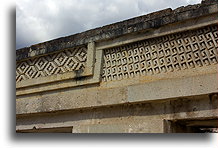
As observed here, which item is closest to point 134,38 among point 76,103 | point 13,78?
point 76,103

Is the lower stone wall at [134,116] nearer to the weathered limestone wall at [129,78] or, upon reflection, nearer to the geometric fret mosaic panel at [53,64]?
the weathered limestone wall at [129,78]

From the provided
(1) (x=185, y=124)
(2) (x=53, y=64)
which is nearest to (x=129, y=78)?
(1) (x=185, y=124)

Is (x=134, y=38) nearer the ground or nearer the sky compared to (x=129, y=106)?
nearer the sky

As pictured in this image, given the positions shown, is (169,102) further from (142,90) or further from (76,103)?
→ (76,103)

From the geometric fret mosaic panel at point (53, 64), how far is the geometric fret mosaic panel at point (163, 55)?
328mm

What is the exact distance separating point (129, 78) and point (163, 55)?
1.32 feet

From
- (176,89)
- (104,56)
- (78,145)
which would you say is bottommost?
(78,145)

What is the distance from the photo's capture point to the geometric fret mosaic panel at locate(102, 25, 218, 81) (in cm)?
242

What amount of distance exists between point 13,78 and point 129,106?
4.35ft

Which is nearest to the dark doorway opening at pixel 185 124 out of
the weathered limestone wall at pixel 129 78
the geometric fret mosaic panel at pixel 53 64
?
the weathered limestone wall at pixel 129 78

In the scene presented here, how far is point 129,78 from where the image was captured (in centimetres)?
272

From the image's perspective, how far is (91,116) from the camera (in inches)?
112

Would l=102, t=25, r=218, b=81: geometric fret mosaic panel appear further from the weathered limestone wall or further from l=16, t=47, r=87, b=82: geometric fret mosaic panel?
l=16, t=47, r=87, b=82: geometric fret mosaic panel

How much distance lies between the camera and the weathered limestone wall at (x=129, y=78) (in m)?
2.41
